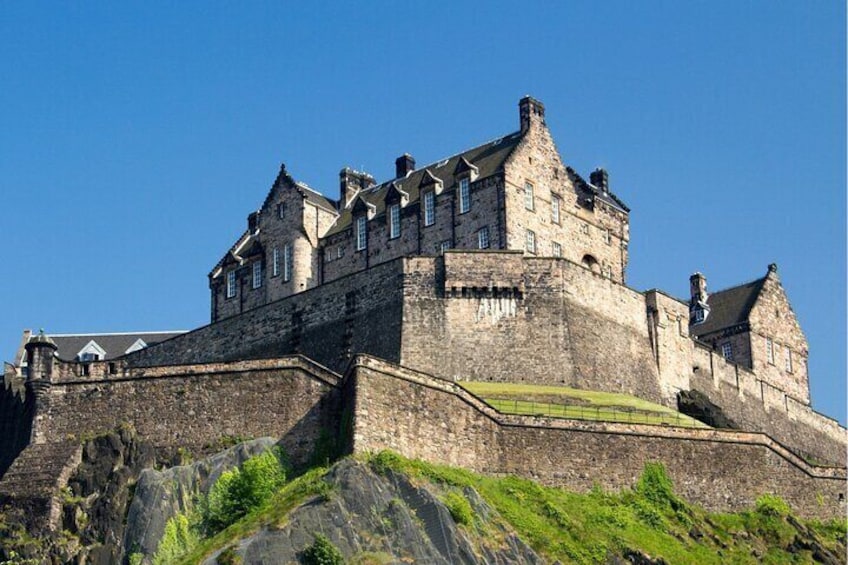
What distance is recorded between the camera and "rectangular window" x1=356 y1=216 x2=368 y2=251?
294 ft

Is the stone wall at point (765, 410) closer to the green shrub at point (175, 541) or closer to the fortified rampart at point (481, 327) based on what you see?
the fortified rampart at point (481, 327)

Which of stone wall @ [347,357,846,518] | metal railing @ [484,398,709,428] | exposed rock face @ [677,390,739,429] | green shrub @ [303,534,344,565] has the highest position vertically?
exposed rock face @ [677,390,739,429]

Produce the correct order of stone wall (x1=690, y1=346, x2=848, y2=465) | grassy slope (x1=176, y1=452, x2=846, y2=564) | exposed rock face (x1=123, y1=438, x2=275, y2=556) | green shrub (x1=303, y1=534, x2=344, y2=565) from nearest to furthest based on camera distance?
green shrub (x1=303, y1=534, x2=344, y2=565) < grassy slope (x1=176, y1=452, x2=846, y2=564) < exposed rock face (x1=123, y1=438, x2=275, y2=556) < stone wall (x1=690, y1=346, x2=848, y2=465)

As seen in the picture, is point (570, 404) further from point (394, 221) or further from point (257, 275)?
point (257, 275)

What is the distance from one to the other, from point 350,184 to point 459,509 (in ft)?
120

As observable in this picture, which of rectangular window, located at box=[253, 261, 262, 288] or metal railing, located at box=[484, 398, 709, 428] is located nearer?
metal railing, located at box=[484, 398, 709, 428]

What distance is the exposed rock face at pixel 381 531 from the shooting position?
59.9 m

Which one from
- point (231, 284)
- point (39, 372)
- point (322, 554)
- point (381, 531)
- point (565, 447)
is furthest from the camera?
point (231, 284)

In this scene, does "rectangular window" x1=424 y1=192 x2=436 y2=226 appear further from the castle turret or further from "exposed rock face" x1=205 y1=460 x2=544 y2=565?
"exposed rock face" x1=205 y1=460 x2=544 y2=565

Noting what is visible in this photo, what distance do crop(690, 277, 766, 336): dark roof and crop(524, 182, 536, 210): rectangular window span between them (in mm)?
18438

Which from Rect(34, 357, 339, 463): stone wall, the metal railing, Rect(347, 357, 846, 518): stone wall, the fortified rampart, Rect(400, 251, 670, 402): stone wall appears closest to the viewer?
Rect(347, 357, 846, 518): stone wall

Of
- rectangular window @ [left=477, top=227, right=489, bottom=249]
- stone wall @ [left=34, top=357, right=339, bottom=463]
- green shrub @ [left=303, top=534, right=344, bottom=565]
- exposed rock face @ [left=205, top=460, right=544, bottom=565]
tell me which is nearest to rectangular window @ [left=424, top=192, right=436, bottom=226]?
rectangular window @ [left=477, top=227, right=489, bottom=249]

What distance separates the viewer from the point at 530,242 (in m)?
85.0

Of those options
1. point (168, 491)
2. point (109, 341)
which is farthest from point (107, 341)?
point (168, 491)
